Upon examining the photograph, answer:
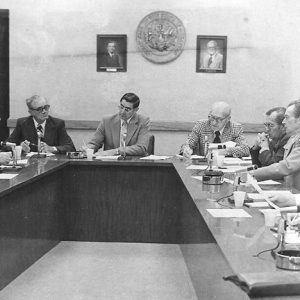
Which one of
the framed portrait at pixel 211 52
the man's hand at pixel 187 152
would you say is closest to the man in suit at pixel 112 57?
the framed portrait at pixel 211 52

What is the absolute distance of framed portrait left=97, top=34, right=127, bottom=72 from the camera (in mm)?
6977

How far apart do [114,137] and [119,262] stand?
1751 mm

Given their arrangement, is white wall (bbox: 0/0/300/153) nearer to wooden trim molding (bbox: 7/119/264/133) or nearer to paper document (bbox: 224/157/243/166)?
wooden trim molding (bbox: 7/119/264/133)

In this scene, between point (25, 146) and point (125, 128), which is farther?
point (125, 128)

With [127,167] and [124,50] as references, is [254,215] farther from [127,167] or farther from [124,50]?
[124,50]

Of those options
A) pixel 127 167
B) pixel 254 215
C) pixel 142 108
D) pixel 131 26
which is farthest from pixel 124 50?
pixel 254 215

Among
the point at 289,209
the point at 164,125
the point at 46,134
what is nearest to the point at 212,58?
the point at 164,125

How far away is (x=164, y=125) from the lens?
702 centimetres

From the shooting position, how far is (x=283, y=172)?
388 cm

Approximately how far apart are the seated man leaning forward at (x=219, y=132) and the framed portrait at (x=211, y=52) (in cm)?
147

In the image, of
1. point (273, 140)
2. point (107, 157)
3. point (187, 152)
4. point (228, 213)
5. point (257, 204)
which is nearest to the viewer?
point (228, 213)

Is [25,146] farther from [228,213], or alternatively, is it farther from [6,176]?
[228,213]

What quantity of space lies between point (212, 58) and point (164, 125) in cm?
104

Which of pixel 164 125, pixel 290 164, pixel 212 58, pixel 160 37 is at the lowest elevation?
pixel 290 164
